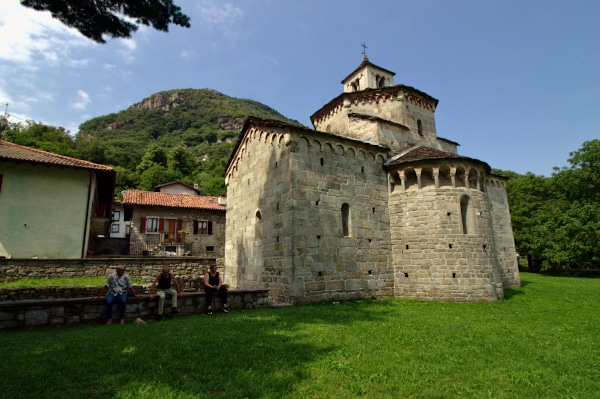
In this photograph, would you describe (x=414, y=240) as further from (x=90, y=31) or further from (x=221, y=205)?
(x=221, y=205)

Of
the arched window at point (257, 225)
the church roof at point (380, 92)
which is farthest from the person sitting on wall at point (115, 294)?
the church roof at point (380, 92)

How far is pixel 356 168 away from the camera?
504 inches

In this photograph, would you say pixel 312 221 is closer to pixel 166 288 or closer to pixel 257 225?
pixel 257 225

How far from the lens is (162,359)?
175 inches

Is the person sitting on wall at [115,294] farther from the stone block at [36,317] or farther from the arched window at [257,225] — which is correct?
the arched window at [257,225]

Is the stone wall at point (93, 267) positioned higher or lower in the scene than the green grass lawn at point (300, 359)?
higher

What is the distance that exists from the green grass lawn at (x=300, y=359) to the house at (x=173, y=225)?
18207 mm

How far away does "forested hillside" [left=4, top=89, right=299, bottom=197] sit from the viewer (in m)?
51.8

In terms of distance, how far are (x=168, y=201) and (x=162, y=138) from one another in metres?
81.7

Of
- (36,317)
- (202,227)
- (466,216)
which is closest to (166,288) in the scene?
(36,317)

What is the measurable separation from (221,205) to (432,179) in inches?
721

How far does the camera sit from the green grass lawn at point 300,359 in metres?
3.70

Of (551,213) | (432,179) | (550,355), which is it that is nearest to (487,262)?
(432,179)

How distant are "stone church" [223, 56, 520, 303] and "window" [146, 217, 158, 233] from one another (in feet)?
40.8
